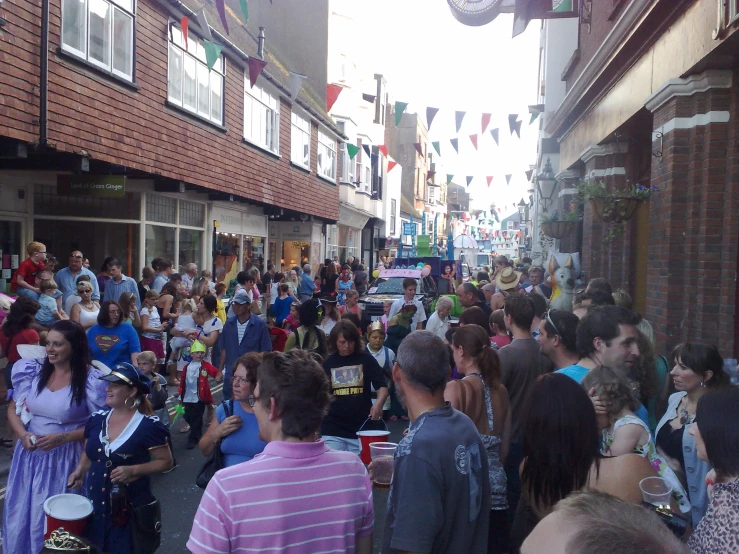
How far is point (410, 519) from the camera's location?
248cm

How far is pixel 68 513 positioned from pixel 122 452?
1.29 feet

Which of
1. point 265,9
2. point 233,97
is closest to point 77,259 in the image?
point 233,97

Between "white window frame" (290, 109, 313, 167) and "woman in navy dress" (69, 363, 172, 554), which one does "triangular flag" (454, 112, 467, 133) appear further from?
"woman in navy dress" (69, 363, 172, 554)

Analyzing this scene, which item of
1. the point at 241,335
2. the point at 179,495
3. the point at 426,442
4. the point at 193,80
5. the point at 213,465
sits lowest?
the point at 179,495

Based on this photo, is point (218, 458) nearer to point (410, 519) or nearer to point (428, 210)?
point (410, 519)

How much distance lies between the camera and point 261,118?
17.8 meters

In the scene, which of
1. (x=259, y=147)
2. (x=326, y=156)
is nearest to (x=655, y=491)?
(x=259, y=147)

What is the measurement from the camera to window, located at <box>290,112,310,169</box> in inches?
808

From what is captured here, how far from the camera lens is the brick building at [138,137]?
30.0 ft

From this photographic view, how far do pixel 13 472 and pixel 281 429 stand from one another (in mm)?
2613

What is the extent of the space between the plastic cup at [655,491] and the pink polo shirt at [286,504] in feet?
3.32

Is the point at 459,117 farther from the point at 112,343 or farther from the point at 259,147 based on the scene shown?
the point at 112,343

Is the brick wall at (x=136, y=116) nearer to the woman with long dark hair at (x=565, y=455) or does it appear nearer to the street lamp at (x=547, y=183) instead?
the street lamp at (x=547, y=183)

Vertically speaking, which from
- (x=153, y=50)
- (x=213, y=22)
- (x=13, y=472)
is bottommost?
(x=13, y=472)
